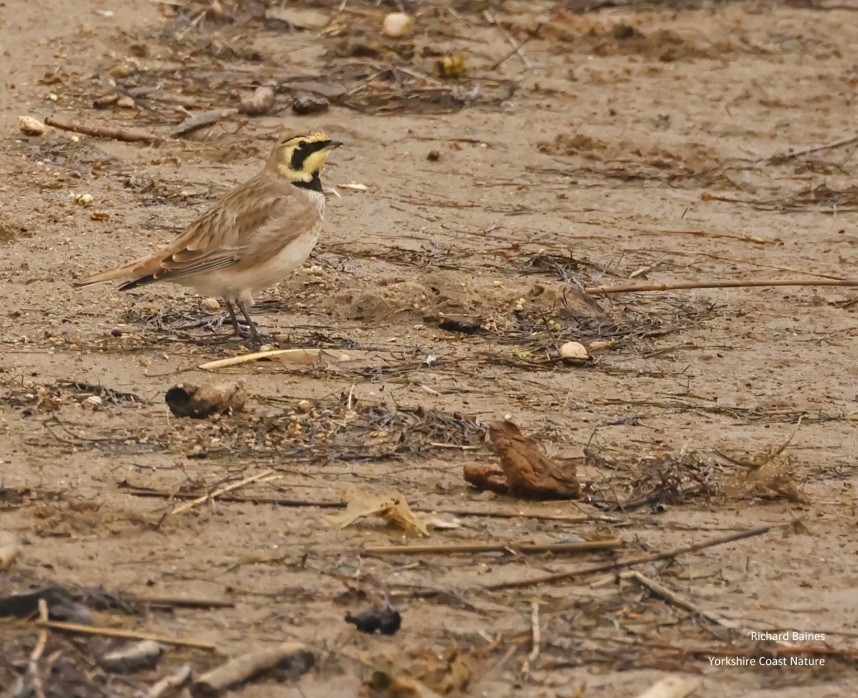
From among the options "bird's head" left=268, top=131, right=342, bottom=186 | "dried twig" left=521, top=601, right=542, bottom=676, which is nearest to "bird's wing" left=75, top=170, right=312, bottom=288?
"bird's head" left=268, top=131, right=342, bottom=186

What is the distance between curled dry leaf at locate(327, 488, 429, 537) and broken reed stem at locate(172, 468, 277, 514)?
1.39 ft

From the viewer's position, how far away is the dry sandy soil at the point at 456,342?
500 centimetres

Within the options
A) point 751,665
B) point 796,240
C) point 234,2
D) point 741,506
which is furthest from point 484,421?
point 234,2

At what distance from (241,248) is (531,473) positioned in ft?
8.89

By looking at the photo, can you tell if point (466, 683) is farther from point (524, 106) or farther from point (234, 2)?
point (234, 2)

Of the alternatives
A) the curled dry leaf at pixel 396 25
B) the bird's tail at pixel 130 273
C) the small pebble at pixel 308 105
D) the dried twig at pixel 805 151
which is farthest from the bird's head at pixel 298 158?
the curled dry leaf at pixel 396 25

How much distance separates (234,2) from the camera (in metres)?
13.8

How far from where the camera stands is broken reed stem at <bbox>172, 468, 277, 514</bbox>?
218 inches

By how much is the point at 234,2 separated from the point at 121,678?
10.2m

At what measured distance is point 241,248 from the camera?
8.01 m

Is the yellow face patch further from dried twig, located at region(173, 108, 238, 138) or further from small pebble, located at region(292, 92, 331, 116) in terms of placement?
small pebble, located at region(292, 92, 331, 116)


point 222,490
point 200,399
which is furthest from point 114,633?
point 200,399

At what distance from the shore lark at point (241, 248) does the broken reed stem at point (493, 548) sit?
2719 millimetres

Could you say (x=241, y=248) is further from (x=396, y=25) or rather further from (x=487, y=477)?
(x=396, y=25)
